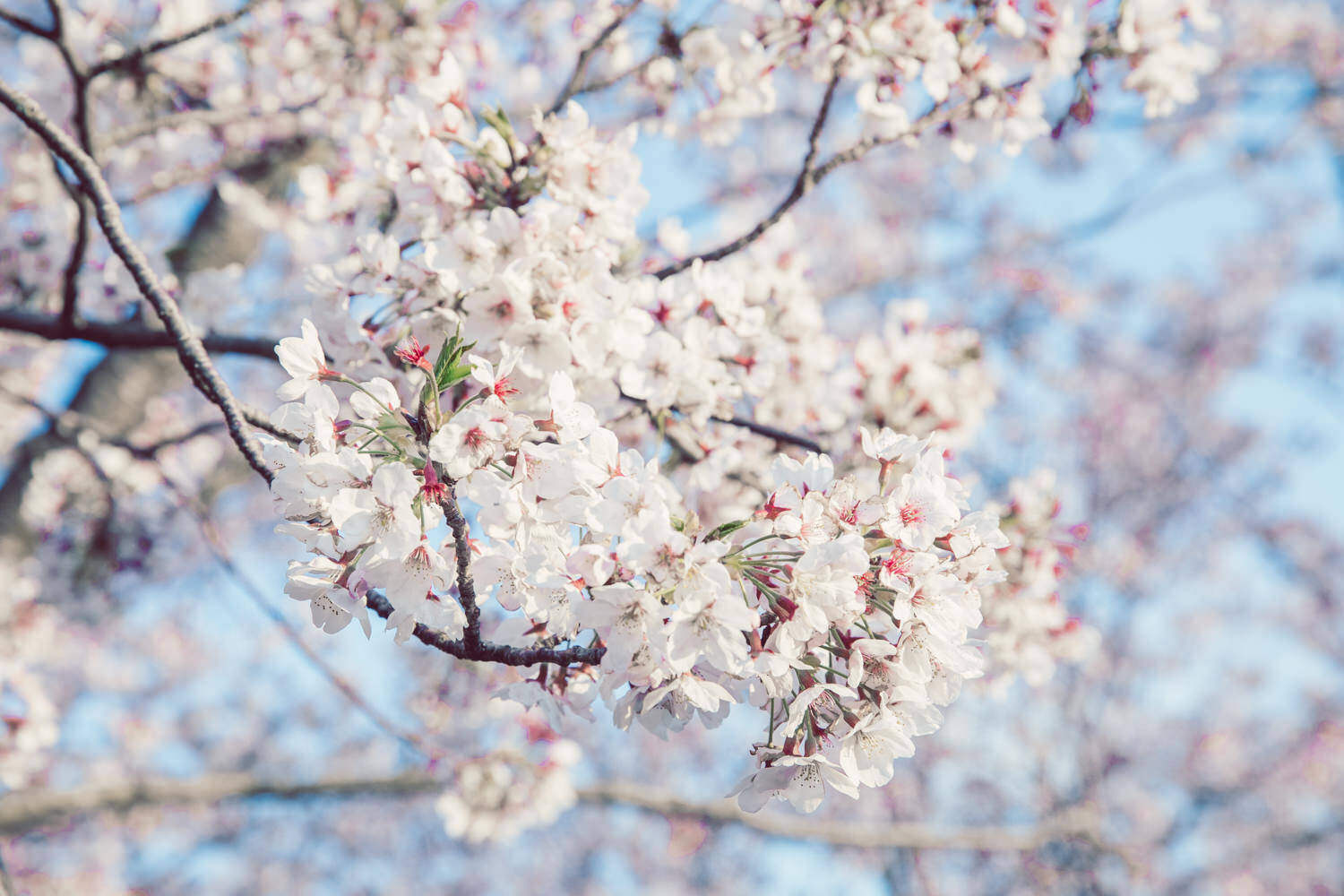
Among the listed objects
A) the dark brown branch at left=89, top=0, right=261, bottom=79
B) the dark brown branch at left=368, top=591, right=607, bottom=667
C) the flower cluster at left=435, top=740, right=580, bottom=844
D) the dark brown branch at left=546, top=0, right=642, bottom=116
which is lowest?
the dark brown branch at left=368, top=591, right=607, bottom=667

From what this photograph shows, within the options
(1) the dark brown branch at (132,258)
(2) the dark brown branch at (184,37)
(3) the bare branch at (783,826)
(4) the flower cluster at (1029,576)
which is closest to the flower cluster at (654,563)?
(1) the dark brown branch at (132,258)

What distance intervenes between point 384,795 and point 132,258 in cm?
325

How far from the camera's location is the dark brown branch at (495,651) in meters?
1.30

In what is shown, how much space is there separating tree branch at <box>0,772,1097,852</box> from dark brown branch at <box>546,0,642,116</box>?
2.92 meters

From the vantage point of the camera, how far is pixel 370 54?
323 centimetres

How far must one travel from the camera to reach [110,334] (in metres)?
2.29

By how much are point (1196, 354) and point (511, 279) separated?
39.9ft

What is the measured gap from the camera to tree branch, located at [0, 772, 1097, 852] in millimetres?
3576

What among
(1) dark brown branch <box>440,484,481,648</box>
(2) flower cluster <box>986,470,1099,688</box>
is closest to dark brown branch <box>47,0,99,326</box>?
(1) dark brown branch <box>440,484,481,648</box>

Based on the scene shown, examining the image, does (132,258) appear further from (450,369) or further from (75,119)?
(75,119)

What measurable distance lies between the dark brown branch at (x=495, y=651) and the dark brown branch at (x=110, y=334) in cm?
107

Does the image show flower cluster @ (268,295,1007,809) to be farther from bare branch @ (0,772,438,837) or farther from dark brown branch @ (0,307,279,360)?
bare branch @ (0,772,438,837)

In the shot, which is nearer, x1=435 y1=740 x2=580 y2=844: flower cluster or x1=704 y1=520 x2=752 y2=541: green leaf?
x1=704 y1=520 x2=752 y2=541: green leaf

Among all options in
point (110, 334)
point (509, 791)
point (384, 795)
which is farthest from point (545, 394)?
point (384, 795)
